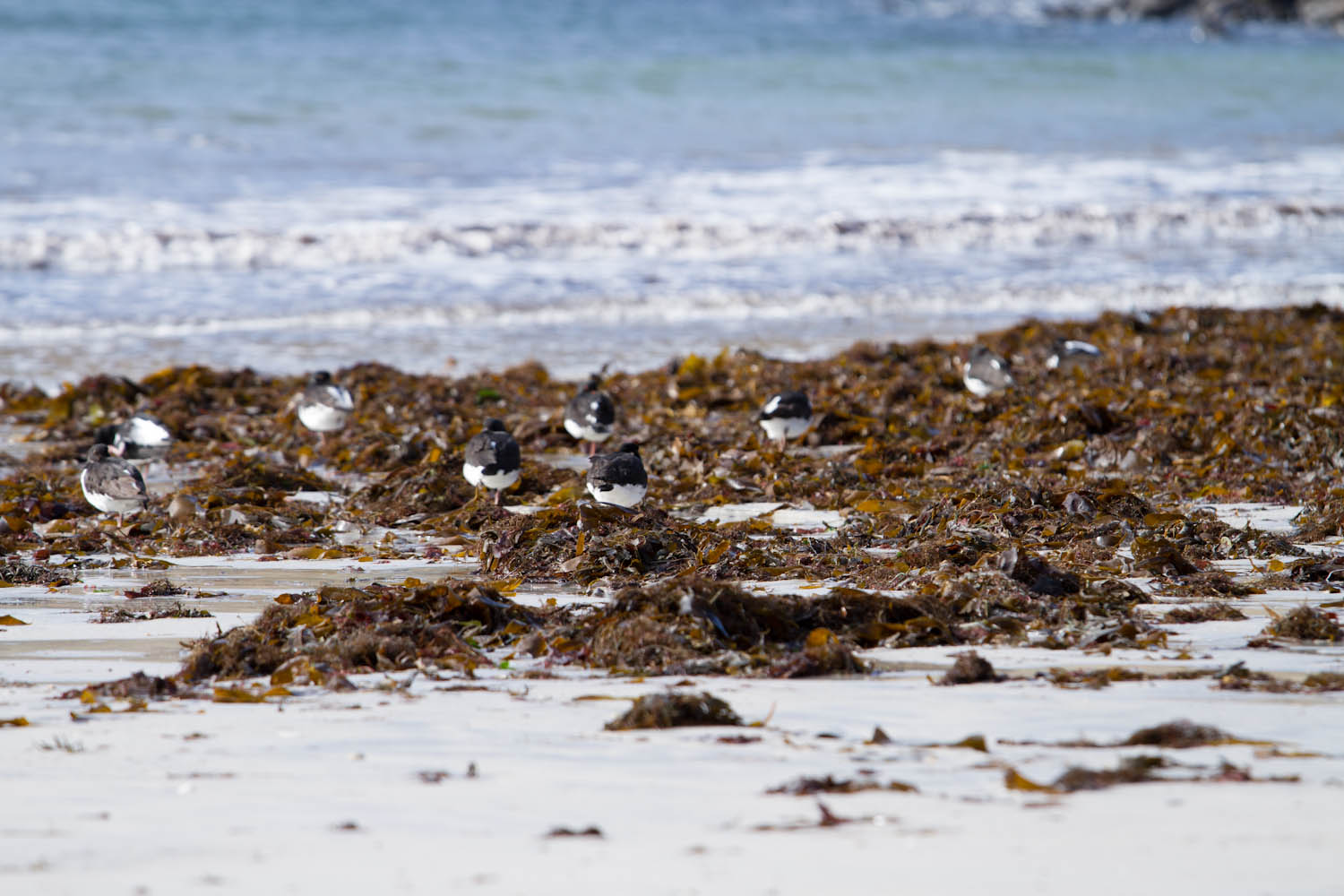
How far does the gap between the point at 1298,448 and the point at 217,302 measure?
10460 mm

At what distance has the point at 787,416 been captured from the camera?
7562 mm

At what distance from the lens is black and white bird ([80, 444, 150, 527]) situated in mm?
6137

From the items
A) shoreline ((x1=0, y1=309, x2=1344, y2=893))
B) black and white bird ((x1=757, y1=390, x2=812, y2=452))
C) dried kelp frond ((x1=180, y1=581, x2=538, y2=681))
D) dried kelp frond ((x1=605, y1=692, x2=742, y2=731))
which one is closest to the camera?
shoreline ((x1=0, y1=309, x2=1344, y2=893))

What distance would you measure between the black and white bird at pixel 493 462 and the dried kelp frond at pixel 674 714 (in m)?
3.15

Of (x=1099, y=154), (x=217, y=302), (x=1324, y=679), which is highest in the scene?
(x=1099, y=154)

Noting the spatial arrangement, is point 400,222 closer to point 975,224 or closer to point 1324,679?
point 975,224

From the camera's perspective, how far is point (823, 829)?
8.85 feet

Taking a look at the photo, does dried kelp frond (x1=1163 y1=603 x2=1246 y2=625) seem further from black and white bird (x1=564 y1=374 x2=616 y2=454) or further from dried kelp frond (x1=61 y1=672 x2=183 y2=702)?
black and white bird (x1=564 y1=374 x2=616 y2=454)

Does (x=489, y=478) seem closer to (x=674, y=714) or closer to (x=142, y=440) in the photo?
(x=142, y=440)

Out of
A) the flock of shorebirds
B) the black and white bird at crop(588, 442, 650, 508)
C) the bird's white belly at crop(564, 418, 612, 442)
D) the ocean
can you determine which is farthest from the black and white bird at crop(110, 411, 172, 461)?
the ocean

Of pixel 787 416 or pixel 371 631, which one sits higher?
pixel 787 416

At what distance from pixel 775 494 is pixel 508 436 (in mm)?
1410

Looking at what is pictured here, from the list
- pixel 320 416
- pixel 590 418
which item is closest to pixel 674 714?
pixel 590 418

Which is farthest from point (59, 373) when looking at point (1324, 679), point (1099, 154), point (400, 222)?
point (1099, 154)
